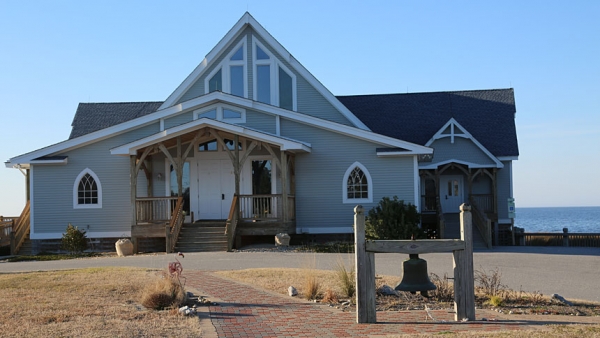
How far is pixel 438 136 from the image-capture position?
32875mm

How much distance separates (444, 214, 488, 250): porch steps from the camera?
2721 cm

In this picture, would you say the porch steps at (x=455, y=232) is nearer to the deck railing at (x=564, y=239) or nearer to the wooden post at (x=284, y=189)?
the deck railing at (x=564, y=239)

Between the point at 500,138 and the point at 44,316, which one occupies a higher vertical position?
the point at 500,138

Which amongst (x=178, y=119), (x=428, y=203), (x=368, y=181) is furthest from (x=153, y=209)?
(x=428, y=203)

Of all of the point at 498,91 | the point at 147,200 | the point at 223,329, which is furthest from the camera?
the point at 498,91

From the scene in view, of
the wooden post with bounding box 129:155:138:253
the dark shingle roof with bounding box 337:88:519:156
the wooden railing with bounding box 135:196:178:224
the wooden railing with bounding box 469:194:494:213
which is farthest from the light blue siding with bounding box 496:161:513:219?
the wooden post with bounding box 129:155:138:253

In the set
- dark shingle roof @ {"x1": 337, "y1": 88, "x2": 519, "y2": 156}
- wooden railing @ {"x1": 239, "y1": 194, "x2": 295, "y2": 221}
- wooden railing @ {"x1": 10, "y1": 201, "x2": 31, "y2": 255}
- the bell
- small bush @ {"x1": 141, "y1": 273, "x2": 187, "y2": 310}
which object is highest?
dark shingle roof @ {"x1": 337, "y1": 88, "x2": 519, "y2": 156}

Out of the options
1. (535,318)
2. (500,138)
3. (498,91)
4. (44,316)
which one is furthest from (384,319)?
(498,91)

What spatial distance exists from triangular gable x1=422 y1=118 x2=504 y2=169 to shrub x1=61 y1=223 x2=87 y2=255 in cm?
1492

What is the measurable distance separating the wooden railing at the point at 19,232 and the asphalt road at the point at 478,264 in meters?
6.56

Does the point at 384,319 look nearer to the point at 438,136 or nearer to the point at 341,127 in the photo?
the point at 341,127

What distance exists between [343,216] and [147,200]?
708cm

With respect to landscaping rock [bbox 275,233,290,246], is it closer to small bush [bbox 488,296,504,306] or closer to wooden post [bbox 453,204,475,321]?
small bush [bbox 488,296,504,306]

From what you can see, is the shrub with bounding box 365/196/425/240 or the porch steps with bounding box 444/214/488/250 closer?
the shrub with bounding box 365/196/425/240
